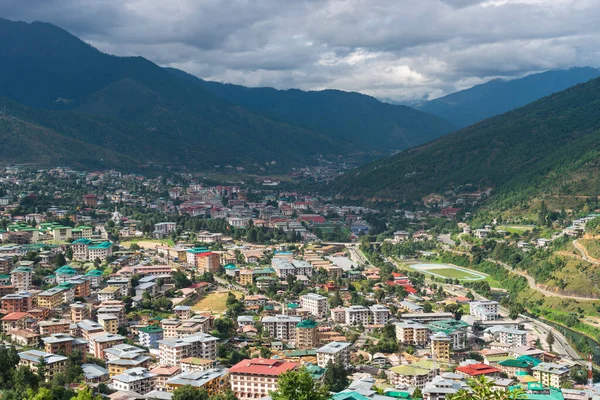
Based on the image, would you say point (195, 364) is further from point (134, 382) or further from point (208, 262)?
point (208, 262)

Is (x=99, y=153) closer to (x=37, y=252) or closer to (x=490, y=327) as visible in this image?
(x=37, y=252)

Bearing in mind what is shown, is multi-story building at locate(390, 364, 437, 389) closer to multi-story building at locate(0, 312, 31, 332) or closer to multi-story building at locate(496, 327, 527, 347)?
multi-story building at locate(496, 327, 527, 347)

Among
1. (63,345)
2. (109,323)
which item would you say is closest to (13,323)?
(109,323)

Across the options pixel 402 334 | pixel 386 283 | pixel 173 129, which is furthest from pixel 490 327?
pixel 173 129

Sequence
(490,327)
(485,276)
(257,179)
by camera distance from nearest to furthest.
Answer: (490,327), (485,276), (257,179)

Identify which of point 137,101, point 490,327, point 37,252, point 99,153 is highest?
point 137,101

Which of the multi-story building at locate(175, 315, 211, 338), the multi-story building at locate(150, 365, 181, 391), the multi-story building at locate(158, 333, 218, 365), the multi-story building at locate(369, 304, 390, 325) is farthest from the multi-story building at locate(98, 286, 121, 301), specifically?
the multi-story building at locate(369, 304, 390, 325)
